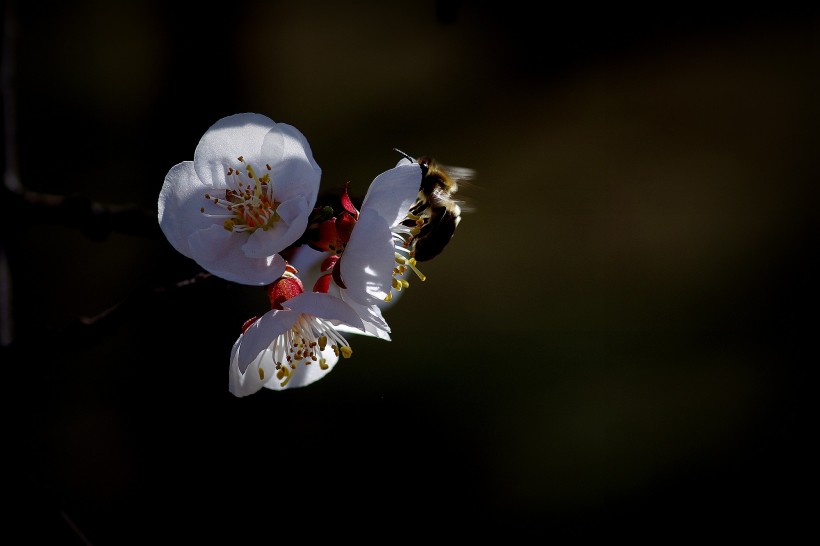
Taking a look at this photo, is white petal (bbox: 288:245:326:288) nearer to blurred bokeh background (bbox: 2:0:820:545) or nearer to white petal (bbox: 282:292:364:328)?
white petal (bbox: 282:292:364:328)

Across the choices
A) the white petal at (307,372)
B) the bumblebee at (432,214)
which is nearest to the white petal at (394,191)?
the bumblebee at (432,214)

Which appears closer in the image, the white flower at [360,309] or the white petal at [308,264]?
the white flower at [360,309]

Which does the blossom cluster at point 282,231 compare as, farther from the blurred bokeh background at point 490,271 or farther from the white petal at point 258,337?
the blurred bokeh background at point 490,271

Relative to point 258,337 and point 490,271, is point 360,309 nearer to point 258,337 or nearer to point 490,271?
point 258,337

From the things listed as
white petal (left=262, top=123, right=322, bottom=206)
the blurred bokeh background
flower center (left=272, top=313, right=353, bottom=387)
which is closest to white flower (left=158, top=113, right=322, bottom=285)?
white petal (left=262, top=123, right=322, bottom=206)

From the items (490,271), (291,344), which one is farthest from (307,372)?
(490,271)

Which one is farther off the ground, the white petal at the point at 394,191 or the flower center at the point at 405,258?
the white petal at the point at 394,191

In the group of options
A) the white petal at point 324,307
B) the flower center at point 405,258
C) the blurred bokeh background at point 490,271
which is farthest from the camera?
the blurred bokeh background at point 490,271

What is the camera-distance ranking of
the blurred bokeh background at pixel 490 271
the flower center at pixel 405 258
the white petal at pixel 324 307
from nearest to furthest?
1. the white petal at pixel 324 307
2. the flower center at pixel 405 258
3. the blurred bokeh background at pixel 490 271
